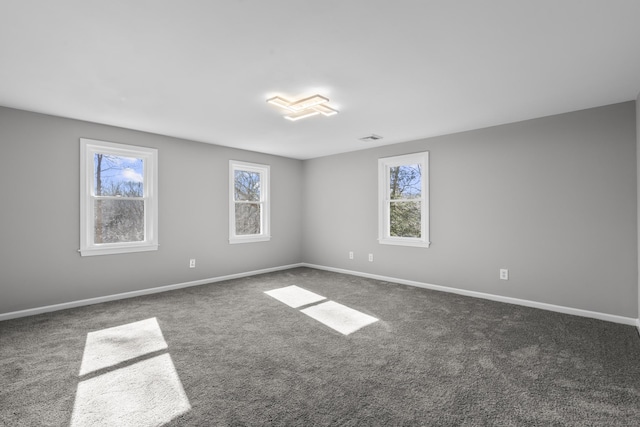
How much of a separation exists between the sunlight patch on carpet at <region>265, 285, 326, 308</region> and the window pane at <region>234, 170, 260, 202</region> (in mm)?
1932

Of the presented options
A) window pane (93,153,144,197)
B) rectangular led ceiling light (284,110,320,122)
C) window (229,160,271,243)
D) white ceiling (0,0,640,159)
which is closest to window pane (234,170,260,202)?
window (229,160,271,243)

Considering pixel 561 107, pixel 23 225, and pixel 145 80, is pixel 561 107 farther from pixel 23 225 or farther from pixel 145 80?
pixel 23 225

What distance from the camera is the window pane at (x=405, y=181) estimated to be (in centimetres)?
498

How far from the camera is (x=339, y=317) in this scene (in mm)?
3430

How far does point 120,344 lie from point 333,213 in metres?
4.02

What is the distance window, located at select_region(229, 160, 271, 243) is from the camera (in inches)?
213

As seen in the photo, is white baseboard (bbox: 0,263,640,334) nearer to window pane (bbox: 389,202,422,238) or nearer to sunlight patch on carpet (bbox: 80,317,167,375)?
window pane (bbox: 389,202,422,238)

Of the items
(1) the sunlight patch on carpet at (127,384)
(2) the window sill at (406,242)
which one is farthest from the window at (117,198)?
(2) the window sill at (406,242)

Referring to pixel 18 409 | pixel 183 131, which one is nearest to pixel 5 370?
pixel 18 409

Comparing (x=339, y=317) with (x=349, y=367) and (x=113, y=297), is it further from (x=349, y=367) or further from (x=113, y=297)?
(x=113, y=297)

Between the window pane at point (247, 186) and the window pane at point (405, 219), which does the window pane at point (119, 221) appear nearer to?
the window pane at point (247, 186)

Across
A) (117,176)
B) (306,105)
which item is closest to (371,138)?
(306,105)

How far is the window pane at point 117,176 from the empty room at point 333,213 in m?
0.02

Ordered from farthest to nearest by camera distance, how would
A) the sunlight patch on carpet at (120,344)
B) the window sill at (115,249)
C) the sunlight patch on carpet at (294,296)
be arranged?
the sunlight patch on carpet at (294,296) < the window sill at (115,249) < the sunlight patch on carpet at (120,344)
